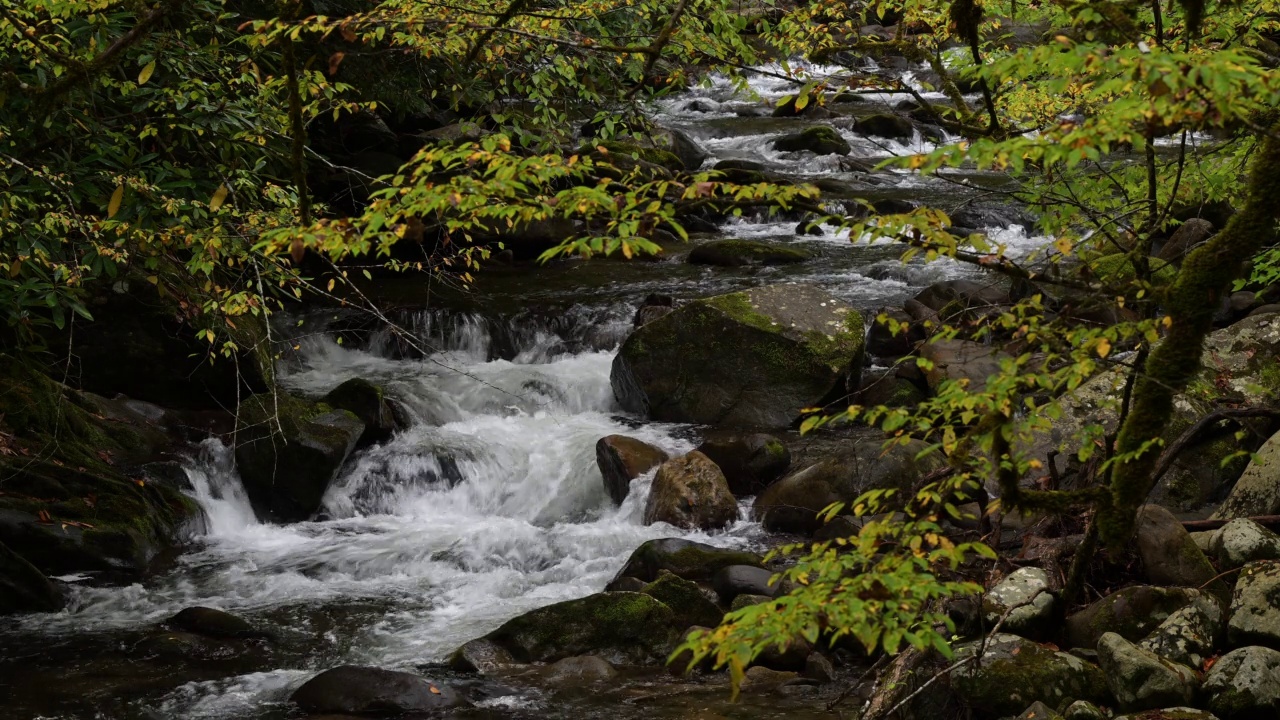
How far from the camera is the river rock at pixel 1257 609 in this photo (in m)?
4.92

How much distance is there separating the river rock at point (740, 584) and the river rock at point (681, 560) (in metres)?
0.19

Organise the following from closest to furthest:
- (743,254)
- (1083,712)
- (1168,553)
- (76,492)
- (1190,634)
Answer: (1083,712)
(1190,634)
(1168,553)
(76,492)
(743,254)

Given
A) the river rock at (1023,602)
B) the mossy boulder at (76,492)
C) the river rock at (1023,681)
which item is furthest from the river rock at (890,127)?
the river rock at (1023,681)

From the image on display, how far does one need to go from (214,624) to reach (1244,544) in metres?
6.83

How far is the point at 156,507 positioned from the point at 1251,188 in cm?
891

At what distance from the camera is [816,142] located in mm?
23109

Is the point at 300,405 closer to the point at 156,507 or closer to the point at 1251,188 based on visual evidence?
the point at 156,507

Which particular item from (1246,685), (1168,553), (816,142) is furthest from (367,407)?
(816,142)

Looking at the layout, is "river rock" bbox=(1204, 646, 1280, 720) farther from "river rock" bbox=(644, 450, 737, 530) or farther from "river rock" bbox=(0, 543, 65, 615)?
"river rock" bbox=(0, 543, 65, 615)

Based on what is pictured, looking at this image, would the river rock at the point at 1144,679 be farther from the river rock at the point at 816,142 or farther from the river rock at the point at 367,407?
the river rock at the point at 816,142

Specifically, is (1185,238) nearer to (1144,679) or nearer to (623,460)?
(1144,679)

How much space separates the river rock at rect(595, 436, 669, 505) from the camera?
10055 millimetres

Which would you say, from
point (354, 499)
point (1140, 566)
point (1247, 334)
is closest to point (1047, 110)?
point (1247, 334)

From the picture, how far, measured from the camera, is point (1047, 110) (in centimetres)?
787
